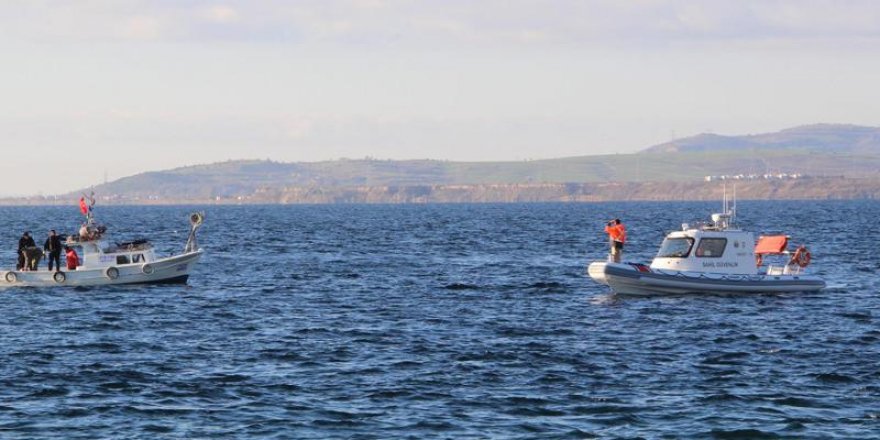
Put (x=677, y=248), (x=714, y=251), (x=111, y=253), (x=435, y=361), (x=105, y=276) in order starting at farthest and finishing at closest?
(x=111, y=253)
(x=105, y=276)
(x=677, y=248)
(x=714, y=251)
(x=435, y=361)

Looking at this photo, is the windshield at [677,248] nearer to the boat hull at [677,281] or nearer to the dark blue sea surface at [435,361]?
the boat hull at [677,281]

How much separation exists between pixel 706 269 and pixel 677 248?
4.54 feet

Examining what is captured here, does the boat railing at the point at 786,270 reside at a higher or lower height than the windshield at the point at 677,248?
lower

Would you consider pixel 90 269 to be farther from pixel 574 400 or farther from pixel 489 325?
pixel 574 400

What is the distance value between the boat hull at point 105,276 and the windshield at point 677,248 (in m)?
20.9

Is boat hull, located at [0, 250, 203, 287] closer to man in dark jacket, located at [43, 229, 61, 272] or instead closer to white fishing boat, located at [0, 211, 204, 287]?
white fishing boat, located at [0, 211, 204, 287]

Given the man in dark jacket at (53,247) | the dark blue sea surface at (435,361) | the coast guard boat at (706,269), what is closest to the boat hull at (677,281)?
the coast guard boat at (706,269)

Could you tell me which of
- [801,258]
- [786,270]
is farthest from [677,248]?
[801,258]

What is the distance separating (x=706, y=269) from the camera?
53.5m

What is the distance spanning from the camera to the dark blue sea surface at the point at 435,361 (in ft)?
90.7

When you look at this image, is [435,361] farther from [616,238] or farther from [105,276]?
[105,276]

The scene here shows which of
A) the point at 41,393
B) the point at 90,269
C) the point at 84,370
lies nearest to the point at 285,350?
the point at 84,370

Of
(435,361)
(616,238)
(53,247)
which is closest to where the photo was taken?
(435,361)

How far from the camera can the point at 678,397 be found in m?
30.1
